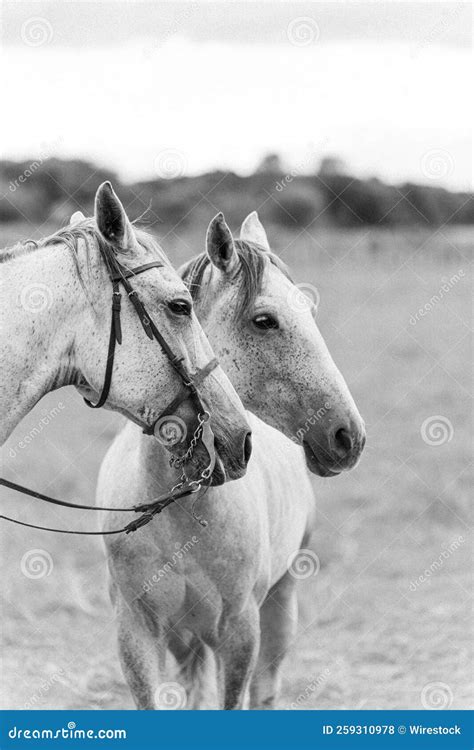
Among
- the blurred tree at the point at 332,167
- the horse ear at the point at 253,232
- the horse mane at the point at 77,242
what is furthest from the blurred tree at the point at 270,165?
the horse mane at the point at 77,242

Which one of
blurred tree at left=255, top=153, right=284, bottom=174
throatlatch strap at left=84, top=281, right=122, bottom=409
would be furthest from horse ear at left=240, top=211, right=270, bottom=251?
blurred tree at left=255, top=153, right=284, bottom=174

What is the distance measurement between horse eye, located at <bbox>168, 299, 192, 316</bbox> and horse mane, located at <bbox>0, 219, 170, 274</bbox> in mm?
181

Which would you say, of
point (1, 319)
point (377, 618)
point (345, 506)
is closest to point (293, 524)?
point (1, 319)

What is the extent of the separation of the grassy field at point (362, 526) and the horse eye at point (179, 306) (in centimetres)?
161

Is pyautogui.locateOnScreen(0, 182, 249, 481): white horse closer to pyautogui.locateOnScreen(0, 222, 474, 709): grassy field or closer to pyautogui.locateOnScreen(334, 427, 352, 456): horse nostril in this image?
pyautogui.locateOnScreen(334, 427, 352, 456): horse nostril

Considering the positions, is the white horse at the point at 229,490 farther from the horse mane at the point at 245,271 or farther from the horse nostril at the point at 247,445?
the horse nostril at the point at 247,445

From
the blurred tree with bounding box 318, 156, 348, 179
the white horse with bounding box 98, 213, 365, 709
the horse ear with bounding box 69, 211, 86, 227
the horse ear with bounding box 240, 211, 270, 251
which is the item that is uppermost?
the blurred tree with bounding box 318, 156, 348, 179

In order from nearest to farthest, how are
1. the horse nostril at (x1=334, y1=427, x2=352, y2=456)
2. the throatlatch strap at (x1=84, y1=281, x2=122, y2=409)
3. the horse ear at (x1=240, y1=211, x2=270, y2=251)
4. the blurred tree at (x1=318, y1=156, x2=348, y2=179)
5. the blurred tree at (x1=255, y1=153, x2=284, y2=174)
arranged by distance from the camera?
1. the throatlatch strap at (x1=84, y1=281, x2=122, y2=409)
2. the horse nostril at (x1=334, y1=427, x2=352, y2=456)
3. the horse ear at (x1=240, y1=211, x2=270, y2=251)
4. the blurred tree at (x1=255, y1=153, x2=284, y2=174)
5. the blurred tree at (x1=318, y1=156, x2=348, y2=179)

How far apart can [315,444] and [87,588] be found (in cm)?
654

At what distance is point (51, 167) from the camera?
13773mm

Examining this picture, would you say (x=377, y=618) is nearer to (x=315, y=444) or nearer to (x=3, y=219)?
(x=315, y=444)

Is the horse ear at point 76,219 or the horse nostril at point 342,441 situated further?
the horse nostril at point 342,441

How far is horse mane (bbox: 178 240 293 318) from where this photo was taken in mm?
4027

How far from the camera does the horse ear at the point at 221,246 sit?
3936 millimetres
